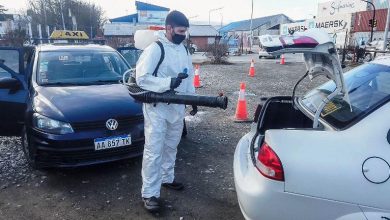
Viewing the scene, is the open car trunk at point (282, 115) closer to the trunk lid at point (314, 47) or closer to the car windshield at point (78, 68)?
the trunk lid at point (314, 47)

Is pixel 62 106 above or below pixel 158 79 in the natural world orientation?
below

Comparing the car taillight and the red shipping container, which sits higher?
the red shipping container

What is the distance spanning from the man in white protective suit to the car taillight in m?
1.12

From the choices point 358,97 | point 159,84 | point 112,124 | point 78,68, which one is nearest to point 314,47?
point 358,97

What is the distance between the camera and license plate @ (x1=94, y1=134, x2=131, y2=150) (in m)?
3.83

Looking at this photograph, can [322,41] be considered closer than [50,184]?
Yes

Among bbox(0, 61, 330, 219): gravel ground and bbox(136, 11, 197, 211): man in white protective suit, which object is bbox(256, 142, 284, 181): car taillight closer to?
bbox(136, 11, 197, 211): man in white protective suit

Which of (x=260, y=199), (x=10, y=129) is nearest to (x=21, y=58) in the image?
(x=10, y=129)

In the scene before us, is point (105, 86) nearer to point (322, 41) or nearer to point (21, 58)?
point (21, 58)

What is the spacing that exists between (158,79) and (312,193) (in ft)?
5.37

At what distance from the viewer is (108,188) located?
3875mm

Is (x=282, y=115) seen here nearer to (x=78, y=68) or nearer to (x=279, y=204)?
(x=279, y=204)

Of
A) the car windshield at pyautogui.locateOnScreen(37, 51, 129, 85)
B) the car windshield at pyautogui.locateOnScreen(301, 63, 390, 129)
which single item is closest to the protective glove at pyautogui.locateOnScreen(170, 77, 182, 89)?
the car windshield at pyautogui.locateOnScreen(301, 63, 390, 129)

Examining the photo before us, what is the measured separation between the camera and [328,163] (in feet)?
6.57
